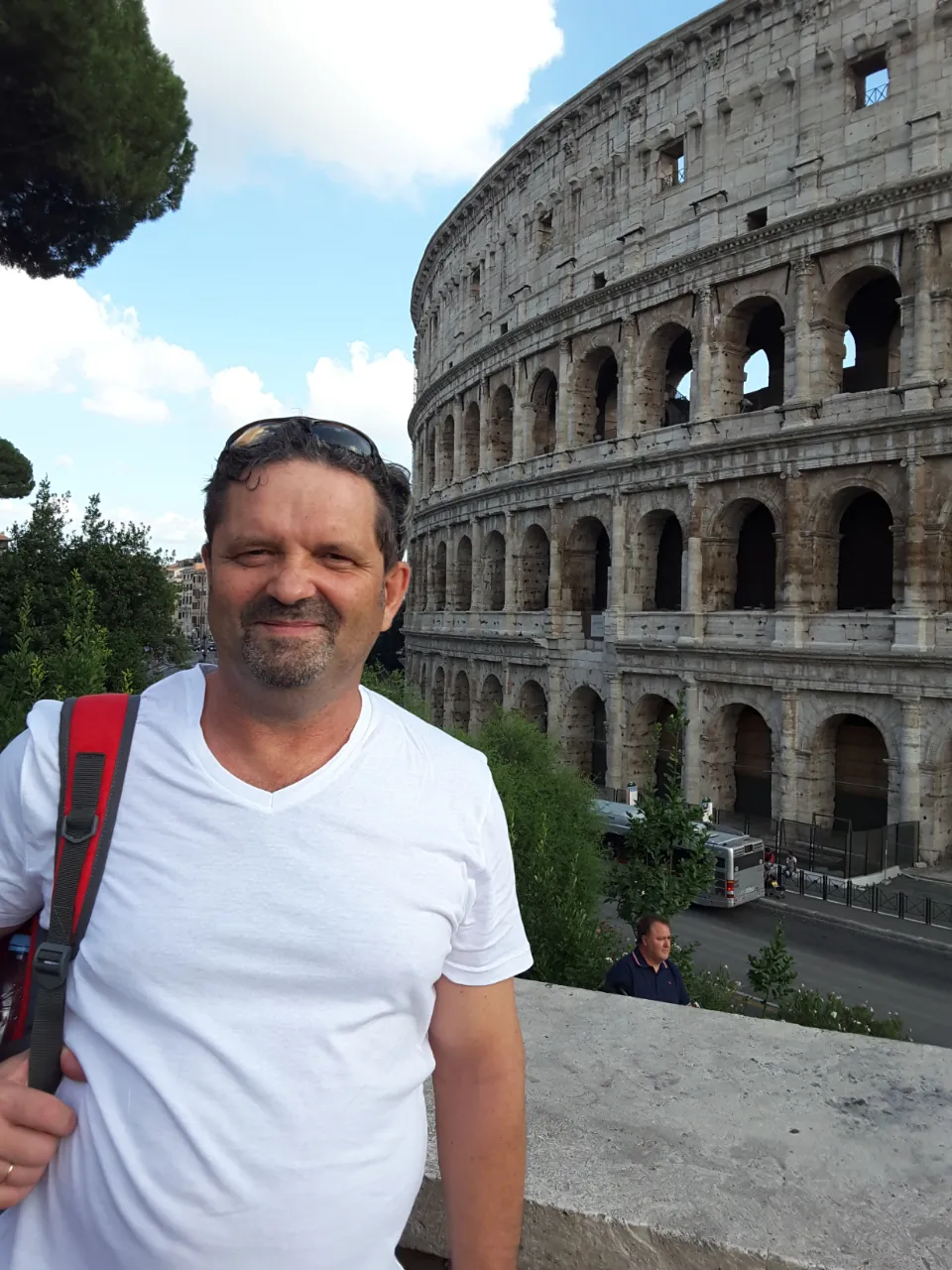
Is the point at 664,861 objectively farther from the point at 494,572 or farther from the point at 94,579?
the point at 494,572

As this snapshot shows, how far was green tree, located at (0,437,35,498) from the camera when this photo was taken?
970 inches

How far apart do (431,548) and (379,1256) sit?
104 feet

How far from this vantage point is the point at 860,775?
20.1 meters

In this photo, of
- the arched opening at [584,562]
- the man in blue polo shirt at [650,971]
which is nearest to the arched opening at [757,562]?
the arched opening at [584,562]

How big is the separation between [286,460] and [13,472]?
27.1m

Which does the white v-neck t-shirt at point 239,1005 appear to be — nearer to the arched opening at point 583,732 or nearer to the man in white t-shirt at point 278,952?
the man in white t-shirt at point 278,952

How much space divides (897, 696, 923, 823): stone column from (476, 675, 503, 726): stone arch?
12.4 m

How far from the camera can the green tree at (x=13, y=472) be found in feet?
80.8

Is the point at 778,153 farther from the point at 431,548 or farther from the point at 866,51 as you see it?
the point at 431,548

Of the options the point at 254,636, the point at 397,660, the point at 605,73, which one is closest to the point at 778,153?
the point at 605,73

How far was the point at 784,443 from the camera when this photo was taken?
64.1 ft

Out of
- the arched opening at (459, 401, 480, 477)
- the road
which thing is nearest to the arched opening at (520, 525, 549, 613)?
the arched opening at (459, 401, 480, 477)

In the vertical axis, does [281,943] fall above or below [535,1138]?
above

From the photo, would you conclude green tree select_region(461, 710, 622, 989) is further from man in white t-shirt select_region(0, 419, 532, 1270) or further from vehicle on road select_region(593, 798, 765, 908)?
man in white t-shirt select_region(0, 419, 532, 1270)
